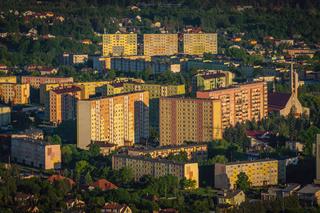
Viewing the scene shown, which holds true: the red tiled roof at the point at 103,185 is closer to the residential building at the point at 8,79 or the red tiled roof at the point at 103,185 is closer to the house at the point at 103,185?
the house at the point at 103,185

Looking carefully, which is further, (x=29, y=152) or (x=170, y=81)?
(x=170, y=81)

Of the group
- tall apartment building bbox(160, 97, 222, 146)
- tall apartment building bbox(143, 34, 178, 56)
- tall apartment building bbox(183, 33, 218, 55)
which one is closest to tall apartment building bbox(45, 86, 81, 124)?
tall apartment building bbox(160, 97, 222, 146)

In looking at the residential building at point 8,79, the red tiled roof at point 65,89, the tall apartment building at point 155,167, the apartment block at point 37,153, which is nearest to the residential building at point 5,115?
the red tiled roof at point 65,89

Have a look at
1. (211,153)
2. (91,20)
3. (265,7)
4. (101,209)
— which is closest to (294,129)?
(211,153)

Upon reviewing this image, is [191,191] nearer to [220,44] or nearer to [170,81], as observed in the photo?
[170,81]

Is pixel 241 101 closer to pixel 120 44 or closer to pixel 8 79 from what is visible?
pixel 8 79

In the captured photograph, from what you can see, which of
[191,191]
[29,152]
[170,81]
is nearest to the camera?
[191,191]

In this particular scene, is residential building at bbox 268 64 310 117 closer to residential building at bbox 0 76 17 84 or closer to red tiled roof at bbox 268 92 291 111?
red tiled roof at bbox 268 92 291 111

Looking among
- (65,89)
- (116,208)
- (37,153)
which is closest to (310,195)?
(116,208)
